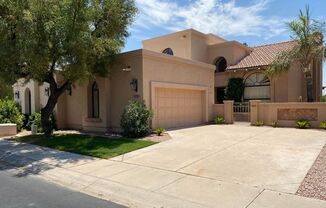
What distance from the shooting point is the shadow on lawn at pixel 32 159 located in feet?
30.2

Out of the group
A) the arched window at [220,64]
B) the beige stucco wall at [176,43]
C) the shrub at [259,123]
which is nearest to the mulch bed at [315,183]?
the shrub at [259,123]

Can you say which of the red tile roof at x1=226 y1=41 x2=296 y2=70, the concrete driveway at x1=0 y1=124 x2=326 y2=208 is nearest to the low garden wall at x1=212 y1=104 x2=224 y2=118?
the red tile roof at x1=226 y1=41 x2=296 y2=70

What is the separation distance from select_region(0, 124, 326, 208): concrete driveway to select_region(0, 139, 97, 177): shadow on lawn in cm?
3

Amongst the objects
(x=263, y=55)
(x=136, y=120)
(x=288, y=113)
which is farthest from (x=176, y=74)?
(x=263, y=55)

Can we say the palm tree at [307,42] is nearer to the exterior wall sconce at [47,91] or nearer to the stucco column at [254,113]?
the stucco column at [254,113]

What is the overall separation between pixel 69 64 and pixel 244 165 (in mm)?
8530

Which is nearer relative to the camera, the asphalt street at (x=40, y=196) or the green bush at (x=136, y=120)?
the asphalt street at (x=40, y=196)

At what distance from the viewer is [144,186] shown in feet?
23.0

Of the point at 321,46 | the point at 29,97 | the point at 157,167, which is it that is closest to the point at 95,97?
the point at 29,97

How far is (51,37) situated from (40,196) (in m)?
7.37

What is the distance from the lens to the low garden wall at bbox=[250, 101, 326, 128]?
17453mm

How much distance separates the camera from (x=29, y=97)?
79.1 feet

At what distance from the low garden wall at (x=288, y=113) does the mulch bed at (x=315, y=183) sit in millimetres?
9808

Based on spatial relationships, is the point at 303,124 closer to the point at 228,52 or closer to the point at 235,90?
the point at 235,90
